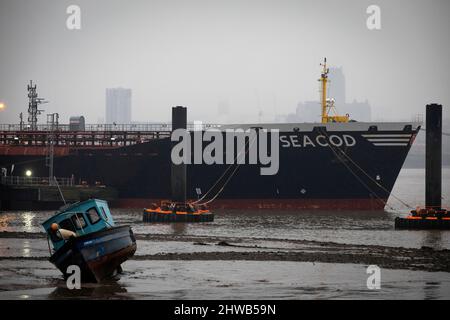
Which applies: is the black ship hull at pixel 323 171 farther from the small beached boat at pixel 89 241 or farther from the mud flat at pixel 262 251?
the small beached boat at pixel 89 241

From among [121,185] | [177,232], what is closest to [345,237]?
[177,232]

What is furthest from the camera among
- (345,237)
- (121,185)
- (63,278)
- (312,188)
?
(121,185)

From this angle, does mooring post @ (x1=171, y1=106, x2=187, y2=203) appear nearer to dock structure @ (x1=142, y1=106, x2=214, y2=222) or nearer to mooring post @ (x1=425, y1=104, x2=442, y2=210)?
dock structure @ (x1=142, y1=106, x2=214, y2=222)

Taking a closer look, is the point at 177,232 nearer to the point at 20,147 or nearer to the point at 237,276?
the point at 237,276

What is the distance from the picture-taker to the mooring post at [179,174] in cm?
5622

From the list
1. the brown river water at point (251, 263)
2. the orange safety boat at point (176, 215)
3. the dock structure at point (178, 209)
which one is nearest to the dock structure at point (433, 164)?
the brown river water at point (251, 263)

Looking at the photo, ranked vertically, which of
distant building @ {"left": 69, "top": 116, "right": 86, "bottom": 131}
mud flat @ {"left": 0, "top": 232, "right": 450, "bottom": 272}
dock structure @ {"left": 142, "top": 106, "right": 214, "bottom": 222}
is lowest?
mud flat @ {"left": 0, "top": 232, "right": 450, "bottom": 272}

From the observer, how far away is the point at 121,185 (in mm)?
70875

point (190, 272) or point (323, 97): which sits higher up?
point (323, 97)

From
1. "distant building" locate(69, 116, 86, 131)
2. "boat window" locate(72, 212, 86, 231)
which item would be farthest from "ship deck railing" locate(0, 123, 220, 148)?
"boat window" locate(72, 212, 86, 231)

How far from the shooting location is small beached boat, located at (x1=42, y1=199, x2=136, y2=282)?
30.3 metres
